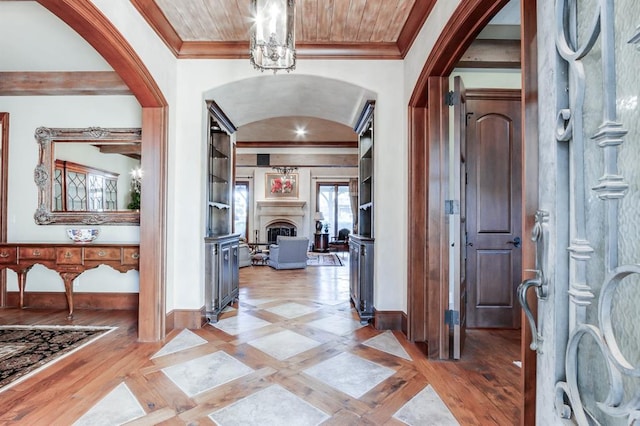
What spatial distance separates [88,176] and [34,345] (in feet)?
6.81

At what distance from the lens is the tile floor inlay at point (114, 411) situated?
69.9 inches

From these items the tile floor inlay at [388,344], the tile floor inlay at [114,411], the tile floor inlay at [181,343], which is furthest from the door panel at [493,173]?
the tile floor inlay at [114,411]

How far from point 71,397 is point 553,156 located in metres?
2.80

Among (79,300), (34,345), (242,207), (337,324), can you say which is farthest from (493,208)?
(242,207)

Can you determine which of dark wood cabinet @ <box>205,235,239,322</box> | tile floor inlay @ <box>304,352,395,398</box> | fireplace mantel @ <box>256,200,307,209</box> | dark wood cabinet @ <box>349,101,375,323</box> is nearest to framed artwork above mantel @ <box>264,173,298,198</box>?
fireplace mantel @ <box>256,200,307,209</box>

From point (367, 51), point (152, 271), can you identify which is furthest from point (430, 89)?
point (152, 271)

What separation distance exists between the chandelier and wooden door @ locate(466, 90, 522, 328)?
2138 mm

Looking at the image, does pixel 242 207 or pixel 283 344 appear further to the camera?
pixel 242 207

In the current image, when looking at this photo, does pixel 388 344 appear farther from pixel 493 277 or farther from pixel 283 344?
pixel 493 277

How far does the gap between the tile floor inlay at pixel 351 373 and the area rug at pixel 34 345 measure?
202cm

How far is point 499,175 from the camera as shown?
3.38m

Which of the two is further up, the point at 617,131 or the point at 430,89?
the point at 430,89

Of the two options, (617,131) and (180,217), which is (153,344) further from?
(617,131)

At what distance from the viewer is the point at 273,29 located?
2135 mm
